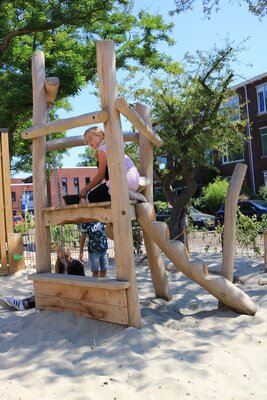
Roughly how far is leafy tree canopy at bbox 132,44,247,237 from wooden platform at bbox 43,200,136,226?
735 cm

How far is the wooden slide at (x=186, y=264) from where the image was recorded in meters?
5.08

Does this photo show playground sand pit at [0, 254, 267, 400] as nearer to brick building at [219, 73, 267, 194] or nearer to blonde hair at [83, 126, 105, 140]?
blonde hair at [83, 126, 105, 140]

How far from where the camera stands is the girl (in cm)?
503

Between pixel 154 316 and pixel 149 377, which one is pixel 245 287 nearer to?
pixel 154 316

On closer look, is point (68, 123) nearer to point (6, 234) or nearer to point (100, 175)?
point (100, 175)

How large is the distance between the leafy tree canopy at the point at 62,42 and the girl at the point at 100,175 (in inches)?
411

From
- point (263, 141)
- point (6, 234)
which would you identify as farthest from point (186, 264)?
point (263, 141)

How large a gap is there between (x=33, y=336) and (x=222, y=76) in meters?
10.6

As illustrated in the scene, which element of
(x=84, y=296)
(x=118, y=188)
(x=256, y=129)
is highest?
(x=256, y=129)

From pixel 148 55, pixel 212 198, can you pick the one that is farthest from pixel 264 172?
→ pixel 148 55

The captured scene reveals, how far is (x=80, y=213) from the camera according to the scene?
493 cm

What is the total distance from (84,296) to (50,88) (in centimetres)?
249

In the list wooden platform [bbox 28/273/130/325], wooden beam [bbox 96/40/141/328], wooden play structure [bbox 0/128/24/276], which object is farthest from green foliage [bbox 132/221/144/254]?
wooden beam [bbox 96/40/141/328]

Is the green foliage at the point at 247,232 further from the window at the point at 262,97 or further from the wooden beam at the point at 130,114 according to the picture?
the window at the point at 262,97
